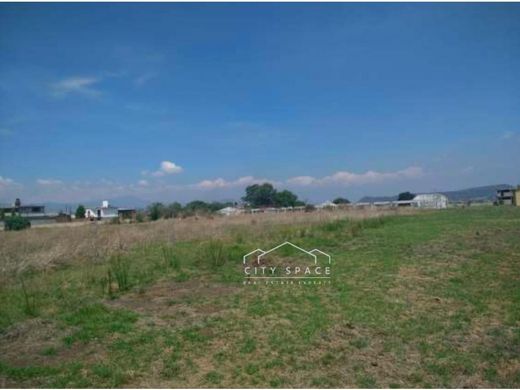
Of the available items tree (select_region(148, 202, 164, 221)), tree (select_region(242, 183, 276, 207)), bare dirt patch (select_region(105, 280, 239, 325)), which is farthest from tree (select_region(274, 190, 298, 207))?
bare dirt patch (select_region(105, 280, 239, 325))

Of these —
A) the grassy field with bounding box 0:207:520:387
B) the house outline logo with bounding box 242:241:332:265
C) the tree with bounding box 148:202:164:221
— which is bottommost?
the grassy field with bounding box 0:207:520:387

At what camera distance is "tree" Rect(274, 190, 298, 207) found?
78.4 metres

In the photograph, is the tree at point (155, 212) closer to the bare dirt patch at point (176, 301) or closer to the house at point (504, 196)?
the bare dirt patch at point (176, 301)

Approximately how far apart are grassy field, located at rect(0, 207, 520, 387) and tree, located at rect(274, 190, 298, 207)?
68.2 metres

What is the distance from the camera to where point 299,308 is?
19.6ft

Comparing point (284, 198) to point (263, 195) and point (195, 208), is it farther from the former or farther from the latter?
point (195, 208)

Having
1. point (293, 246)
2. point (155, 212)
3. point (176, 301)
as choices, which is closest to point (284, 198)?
point (155, 212)

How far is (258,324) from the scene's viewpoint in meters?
5.27

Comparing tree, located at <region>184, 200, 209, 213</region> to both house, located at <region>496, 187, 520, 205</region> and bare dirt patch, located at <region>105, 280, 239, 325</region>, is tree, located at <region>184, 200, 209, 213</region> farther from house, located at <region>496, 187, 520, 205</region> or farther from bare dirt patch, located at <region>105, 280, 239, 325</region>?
house, located at <region>496, 187, 520, 205</region>

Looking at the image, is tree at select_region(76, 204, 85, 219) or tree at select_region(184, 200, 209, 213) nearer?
tree at select_region(184, 200, 209, 213)

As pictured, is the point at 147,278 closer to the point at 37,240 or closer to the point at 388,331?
the point at 388,331

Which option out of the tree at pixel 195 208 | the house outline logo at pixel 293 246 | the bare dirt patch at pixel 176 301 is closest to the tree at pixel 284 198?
the tree at pixel 195 208

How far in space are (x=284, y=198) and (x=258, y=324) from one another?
2917 inches

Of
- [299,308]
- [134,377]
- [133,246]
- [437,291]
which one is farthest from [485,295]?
[133,246]
